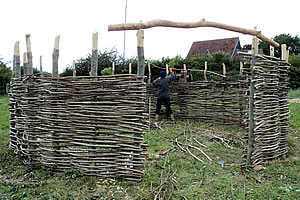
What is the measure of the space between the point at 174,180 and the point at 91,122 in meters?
1.33

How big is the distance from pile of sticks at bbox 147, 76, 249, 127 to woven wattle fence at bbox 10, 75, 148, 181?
4380mm

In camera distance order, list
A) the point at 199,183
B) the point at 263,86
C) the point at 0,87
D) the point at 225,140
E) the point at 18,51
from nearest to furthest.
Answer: the point at 199,183, the point at 263,86, the point at 18,51, the point at 225,140, the point at 0,87

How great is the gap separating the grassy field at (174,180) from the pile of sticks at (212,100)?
2.63m

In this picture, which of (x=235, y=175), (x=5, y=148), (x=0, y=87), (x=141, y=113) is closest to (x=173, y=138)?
(x=235, y=175)

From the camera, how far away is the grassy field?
2.78 meters

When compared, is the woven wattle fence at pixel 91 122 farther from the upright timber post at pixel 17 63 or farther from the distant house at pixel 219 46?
the distant house at pixel 219 46

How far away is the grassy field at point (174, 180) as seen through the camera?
9.12 ft

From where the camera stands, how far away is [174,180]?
3.07 metres

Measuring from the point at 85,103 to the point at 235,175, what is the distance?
232 cm

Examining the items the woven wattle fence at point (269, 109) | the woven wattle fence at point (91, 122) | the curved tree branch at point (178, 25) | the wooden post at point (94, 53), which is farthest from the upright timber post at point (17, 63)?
the woven wattle fence at point (269, 109)

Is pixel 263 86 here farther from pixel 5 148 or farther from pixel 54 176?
pixel 5 148

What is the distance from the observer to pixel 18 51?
14.4 ft

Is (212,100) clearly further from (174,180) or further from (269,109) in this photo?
(174,180)

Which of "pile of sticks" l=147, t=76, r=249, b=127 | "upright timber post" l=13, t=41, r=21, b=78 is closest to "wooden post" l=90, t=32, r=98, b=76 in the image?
"upright timber post" l=13, t=41, r=21, b=78
